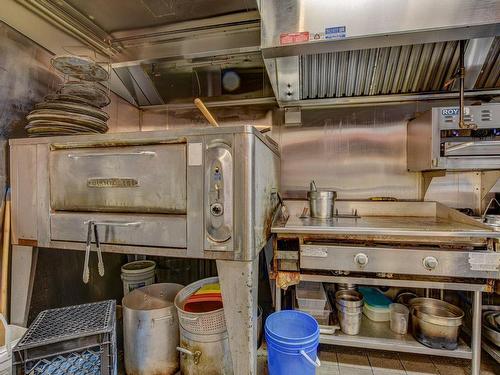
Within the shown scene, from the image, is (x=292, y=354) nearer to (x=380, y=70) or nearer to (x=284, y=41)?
(x=284, y=41)

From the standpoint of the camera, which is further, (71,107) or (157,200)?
(71,107)

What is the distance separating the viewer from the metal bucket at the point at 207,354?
1.38m

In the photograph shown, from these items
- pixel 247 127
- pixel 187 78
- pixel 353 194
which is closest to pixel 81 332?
pixel 247 127

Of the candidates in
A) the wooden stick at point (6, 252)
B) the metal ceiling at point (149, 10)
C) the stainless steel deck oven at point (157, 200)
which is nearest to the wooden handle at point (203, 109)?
the stainless steel deck oven at point (157, 200)

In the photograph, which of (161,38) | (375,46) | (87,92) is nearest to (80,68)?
(87,92)

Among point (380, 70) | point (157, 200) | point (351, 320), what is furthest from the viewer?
point (380, 70)

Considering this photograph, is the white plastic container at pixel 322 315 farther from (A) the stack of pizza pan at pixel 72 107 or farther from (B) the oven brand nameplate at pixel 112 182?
(A) the stack of pizza pan at pixel 72 107

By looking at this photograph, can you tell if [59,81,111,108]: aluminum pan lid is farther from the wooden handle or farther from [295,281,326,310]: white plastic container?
[295,281,326,310]: white plastic container

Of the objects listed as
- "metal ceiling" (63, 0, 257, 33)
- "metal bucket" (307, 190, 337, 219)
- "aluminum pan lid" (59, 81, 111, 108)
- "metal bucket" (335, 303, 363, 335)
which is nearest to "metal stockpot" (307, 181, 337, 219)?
"metal bucket" (307, 190, 337, 219)

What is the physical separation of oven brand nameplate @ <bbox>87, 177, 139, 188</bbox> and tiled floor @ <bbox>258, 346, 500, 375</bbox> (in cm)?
138

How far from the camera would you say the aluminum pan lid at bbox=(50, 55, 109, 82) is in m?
1.66

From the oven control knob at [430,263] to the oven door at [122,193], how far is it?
4.22ft

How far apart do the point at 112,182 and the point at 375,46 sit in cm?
168

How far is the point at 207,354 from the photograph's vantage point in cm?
138
